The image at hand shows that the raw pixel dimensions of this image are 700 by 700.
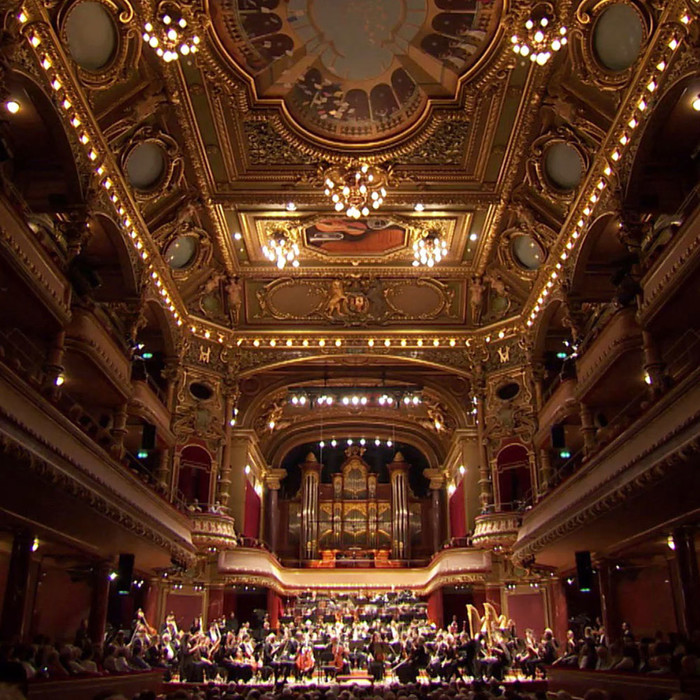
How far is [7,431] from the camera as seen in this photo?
30.3 ft

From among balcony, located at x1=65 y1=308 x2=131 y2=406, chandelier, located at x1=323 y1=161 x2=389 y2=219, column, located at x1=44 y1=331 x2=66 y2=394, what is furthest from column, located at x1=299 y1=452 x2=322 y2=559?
column, located at x1=44 y1=331 x2=66 y2=394

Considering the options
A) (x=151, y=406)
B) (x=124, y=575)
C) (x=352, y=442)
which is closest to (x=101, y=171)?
(x=151, y=406)

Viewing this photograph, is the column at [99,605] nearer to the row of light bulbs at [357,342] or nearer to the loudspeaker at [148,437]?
the loudspeaker at [148,437]

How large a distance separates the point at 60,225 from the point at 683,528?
13751mm

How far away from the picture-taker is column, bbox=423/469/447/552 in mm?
32062

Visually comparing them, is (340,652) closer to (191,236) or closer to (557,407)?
(557,407)

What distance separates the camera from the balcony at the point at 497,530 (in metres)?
21.0

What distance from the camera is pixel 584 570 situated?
627 inches

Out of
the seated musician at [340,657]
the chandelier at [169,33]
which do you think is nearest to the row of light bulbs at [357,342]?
the seated musician at [340,657]

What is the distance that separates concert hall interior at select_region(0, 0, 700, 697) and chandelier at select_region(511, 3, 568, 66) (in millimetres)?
67

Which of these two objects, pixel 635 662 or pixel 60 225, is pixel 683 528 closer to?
pixel 635 662

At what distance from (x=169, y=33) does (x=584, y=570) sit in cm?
1373

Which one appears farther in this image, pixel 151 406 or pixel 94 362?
pixel 151 406

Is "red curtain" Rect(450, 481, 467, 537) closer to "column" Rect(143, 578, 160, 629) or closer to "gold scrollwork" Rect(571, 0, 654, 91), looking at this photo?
"column" Rect(143, 578, 160, 629)
